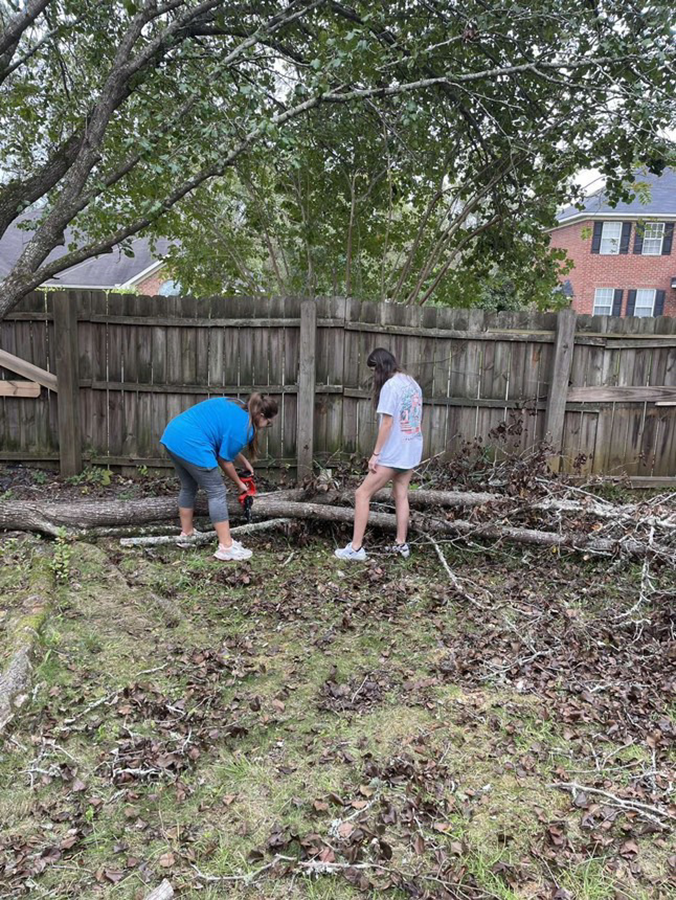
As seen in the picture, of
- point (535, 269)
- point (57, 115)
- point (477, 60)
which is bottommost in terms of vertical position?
point (535, 269)

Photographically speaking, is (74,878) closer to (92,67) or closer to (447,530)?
(447,530)

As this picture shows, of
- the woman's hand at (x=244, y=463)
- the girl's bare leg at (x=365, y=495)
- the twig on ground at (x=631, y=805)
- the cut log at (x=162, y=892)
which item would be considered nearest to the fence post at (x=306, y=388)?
the woman's hand at (x=244, y=463)

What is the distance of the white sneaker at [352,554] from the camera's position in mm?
5141

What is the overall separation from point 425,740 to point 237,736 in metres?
0.88

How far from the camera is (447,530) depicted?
5363 mm

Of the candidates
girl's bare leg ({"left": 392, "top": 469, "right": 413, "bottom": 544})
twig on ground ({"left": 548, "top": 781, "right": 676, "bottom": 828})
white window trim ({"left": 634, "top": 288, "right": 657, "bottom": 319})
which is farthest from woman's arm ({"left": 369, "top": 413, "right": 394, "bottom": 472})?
white window trim ({"left": 634, "top": 288, "right": 657, "bottom": 319})

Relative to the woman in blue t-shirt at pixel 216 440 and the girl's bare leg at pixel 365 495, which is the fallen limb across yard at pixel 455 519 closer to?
the girl's bare leg at pixel 365 495

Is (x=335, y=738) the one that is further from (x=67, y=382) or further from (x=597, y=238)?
(x=597, y=238)

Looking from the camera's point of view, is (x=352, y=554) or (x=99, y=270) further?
(x=99, y=270)

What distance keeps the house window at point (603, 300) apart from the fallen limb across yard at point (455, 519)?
2274 centimetres

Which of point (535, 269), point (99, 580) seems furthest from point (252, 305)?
point (535, 269)

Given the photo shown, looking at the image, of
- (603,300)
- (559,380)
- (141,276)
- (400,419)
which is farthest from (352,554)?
(603,300)

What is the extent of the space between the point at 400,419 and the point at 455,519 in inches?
45.6

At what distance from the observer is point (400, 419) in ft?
16.3
